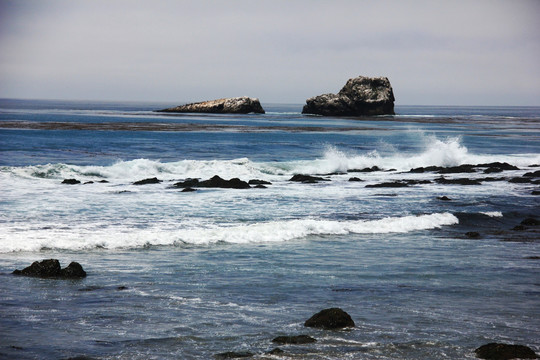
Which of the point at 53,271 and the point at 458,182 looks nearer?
the point at 53,271

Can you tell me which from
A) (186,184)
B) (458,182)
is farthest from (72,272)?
(458,182)

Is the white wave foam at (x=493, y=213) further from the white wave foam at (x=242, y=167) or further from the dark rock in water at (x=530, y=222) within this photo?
the white wave foam at (x=242, y=167)

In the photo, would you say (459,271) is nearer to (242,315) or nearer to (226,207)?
(242,315)

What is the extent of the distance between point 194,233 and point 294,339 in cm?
849

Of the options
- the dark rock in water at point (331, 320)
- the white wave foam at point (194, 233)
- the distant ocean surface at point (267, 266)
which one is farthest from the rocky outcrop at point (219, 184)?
the dark rock in water at point (331, 320)

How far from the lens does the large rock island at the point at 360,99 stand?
12862cm

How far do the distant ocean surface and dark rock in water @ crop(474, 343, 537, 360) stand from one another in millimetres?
146

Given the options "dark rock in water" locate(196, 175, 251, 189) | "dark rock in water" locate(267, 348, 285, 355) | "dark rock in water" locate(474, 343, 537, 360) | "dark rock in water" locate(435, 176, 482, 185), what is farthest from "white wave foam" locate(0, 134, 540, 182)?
"dark rock in water" locate(474, 343, 537, 360)

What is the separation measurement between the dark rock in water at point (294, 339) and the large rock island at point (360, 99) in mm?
123740

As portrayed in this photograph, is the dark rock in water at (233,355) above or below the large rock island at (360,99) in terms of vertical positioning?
below

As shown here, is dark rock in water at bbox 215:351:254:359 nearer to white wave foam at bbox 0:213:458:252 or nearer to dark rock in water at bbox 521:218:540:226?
white wave foam at bbox 0:213:458:252

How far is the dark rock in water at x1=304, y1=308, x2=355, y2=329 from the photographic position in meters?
8.12

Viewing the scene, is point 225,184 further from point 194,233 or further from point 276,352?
point 276,352

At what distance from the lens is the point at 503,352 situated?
7.04 metres
